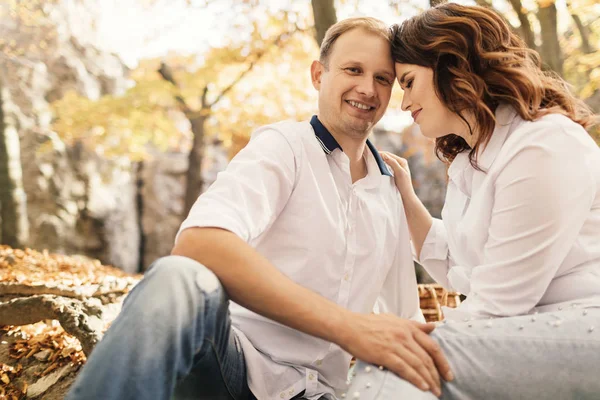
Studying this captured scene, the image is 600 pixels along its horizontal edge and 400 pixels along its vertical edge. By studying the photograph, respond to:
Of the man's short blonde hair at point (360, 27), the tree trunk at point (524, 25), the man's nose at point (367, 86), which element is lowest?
the man's nose at point (367, 86)

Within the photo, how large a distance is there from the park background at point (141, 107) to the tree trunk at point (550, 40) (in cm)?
1

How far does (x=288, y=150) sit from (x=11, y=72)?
876 centimetres

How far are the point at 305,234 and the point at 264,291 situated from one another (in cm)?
48

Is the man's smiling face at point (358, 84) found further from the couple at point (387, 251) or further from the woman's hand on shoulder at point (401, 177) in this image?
the woman's hand on shoulder at point (401, 177)

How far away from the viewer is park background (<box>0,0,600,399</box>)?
555 cm

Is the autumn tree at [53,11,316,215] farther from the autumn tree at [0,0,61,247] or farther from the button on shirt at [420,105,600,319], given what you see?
the button on shirt at [420,105,600,319]

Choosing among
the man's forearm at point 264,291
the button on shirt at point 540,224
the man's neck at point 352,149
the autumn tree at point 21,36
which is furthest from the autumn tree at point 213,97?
the man's forearm at point 264,291

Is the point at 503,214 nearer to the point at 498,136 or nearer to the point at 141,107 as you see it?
the point at 498,136

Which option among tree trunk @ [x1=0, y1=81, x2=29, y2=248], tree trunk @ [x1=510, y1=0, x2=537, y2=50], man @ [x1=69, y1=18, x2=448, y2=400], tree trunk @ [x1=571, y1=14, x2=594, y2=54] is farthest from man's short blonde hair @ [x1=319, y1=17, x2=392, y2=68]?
tree trunk @ [x1=571, y1=14, x2=594, y2=54]

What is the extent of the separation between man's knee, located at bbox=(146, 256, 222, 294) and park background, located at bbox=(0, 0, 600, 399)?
9.65 feet

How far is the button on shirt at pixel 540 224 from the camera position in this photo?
147 centimetres

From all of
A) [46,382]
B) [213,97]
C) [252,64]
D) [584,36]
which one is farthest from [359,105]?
[584,36]

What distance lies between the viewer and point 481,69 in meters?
1.77

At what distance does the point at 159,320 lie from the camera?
1094 millimetres
